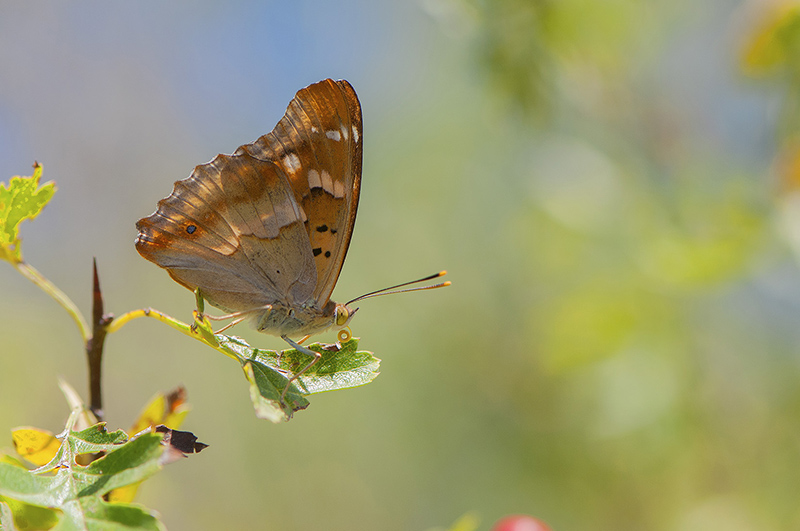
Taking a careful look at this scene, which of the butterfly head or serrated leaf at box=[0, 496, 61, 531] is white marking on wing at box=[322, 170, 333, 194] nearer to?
the butterfly head

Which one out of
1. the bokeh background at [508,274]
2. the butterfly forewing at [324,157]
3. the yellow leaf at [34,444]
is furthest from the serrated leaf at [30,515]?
the bokeh background at [508,274]

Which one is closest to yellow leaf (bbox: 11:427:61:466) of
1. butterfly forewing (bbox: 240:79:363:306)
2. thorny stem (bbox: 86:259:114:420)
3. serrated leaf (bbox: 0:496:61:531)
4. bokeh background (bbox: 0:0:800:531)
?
thorny stem (bbox: 86:259:114:420)

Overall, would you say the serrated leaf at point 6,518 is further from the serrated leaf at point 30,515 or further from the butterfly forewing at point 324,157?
the butterfly forewing at point 324,157

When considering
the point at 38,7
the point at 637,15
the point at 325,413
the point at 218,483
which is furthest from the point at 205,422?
the point at 637,15

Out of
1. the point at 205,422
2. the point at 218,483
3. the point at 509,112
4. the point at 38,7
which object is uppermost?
the point at 38,7

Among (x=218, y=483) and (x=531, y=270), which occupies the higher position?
(x=531, y=270)

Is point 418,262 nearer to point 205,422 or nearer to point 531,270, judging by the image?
point 531,270

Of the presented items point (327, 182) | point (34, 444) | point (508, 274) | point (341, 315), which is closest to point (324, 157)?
point (327, 182)

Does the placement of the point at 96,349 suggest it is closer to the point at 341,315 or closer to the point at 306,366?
the point at 306,366
